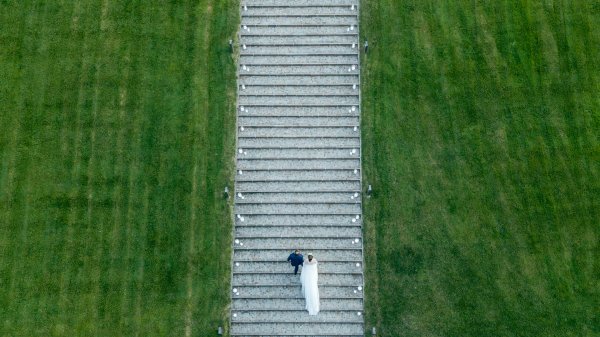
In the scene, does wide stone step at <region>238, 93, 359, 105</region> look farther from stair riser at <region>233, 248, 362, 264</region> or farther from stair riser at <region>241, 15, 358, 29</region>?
stair riser at <region>233, 248, 362, 264</region>

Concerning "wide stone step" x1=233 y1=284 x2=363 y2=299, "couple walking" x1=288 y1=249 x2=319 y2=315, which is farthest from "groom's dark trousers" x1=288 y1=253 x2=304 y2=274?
"wide stone step" x1=233 y1=284 x2=363 y2=299

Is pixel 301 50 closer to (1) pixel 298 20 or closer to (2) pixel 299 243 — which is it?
(1) pixel 298 20

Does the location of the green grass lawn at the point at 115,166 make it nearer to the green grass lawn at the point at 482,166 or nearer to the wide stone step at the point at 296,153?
the wide stone step at the point at 296,153

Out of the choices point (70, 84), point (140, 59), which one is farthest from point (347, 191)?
point (70, 84)

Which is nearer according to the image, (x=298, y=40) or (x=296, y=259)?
(x=296, y=259)

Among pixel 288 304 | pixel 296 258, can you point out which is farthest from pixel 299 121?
pixel 288 304
